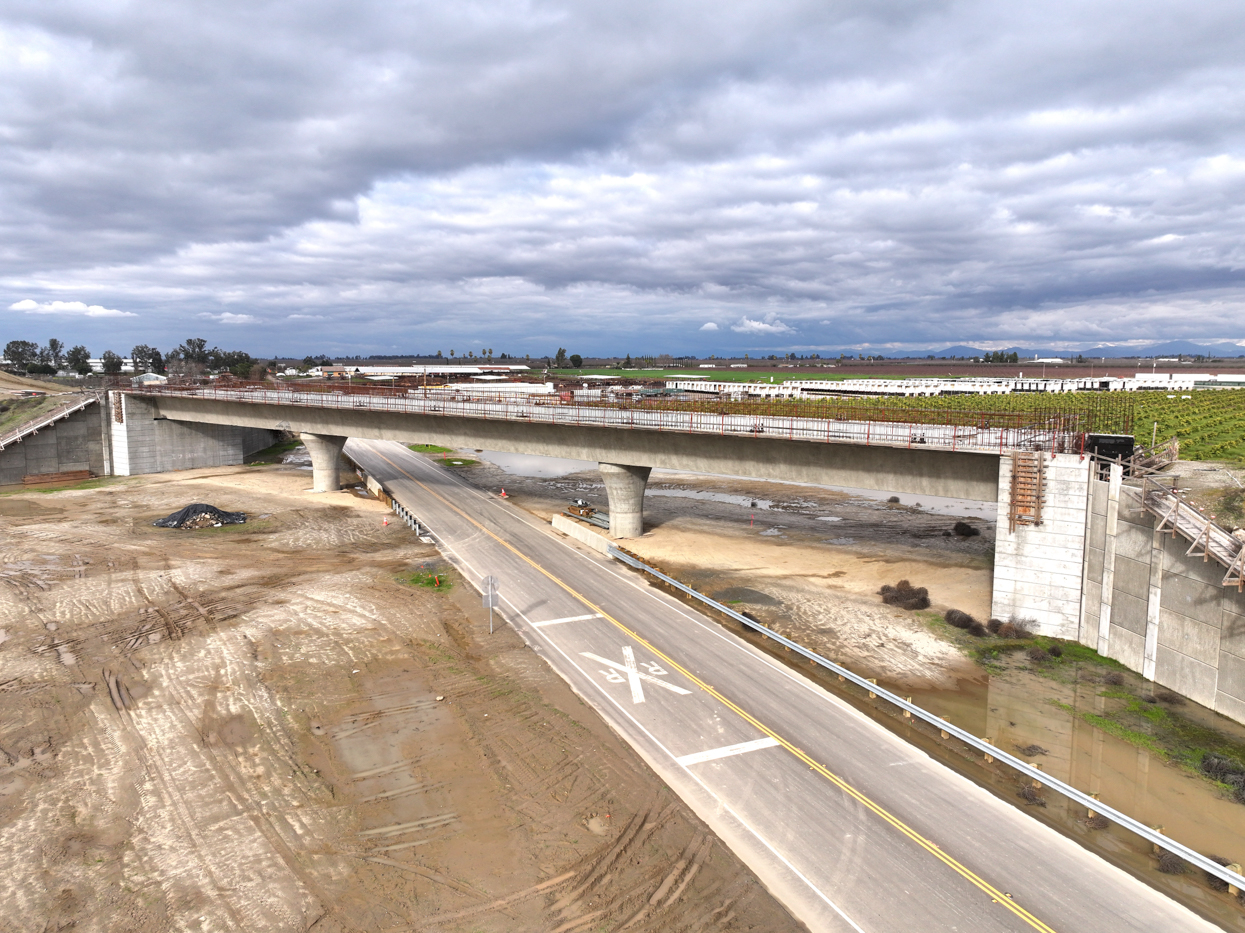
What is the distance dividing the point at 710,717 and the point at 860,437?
18.9 metres

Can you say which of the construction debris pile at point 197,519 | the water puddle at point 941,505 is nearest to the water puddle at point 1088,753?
the water puddle at point 941,505

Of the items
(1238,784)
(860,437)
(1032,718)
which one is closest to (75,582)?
(860,437)

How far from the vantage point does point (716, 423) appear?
39.5 metres

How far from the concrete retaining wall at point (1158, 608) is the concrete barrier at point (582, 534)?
23.3 meters

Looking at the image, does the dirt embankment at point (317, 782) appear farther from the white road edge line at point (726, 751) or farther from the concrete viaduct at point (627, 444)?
the concrete viaduct at point (627, 444)

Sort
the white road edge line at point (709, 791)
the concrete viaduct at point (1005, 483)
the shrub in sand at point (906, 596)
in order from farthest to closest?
the shrub in sand at point (906, 596) < the concrete viaduct at point (1005, 483) < the white road edge line at point (709, 791)

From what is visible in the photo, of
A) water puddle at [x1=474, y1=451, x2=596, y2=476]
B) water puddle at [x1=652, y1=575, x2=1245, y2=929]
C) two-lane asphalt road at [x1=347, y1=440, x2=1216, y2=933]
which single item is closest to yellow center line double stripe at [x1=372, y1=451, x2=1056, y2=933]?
two-lane asphalt road at [x1=347, y1=440, x2=1216, y2=933]

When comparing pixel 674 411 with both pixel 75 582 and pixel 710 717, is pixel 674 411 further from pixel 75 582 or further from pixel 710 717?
pixel 75 582

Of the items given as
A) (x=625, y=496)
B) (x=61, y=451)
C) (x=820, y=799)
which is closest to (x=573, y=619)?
(x=820, y=799)

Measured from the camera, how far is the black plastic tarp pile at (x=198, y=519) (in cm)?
4672

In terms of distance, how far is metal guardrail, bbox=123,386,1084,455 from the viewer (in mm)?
30906

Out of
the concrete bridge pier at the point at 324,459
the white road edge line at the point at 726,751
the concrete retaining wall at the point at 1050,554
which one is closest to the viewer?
the white road edge line at the point at 726,751

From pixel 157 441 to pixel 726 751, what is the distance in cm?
7582

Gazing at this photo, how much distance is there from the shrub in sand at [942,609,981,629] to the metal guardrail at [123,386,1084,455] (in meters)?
7.38
